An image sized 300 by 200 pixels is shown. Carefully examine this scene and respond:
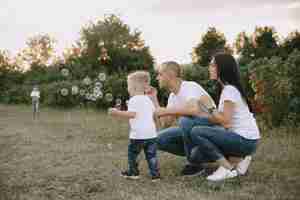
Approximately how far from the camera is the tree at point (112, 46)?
37969 millimetres

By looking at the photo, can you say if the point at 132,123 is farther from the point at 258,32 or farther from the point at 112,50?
the point at 258,32

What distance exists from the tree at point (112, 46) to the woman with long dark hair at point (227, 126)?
1267 inches

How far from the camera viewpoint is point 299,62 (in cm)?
960

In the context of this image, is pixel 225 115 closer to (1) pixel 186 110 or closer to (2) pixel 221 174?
(1) pixel 186 110

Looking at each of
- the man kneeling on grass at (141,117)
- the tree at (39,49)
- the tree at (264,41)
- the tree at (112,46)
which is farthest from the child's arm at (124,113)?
the tree at (264,41)

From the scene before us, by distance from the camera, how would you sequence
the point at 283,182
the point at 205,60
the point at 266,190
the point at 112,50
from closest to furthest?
1. the point at 266,190
2. the point at 283,182
3. the point at 112,50
4. the point at 205,60

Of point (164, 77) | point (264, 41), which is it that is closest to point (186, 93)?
point (164, 77)

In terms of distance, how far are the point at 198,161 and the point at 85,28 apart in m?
38.4

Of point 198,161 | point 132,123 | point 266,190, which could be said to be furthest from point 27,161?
point 266,190

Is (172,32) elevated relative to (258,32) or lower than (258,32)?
lower

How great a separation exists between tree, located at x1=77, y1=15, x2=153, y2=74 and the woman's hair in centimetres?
3222

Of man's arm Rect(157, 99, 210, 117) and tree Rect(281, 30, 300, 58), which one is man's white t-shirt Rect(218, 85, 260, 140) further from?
tree Rect(281, 30, 300, 58)

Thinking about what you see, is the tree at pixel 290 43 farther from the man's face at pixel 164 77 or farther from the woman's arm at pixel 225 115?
the woman's arm at pixel 225 115

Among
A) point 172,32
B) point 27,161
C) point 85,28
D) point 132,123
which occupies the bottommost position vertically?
point 27,161
